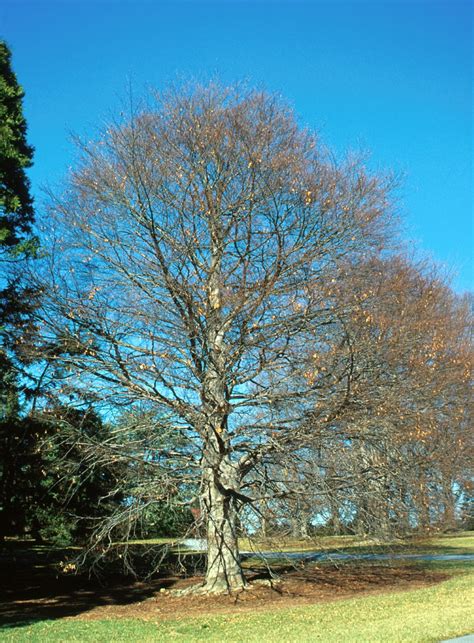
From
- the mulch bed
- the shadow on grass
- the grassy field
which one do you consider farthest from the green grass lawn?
the shadow on grass

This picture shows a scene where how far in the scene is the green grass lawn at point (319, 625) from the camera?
7.86m

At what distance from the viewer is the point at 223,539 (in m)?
12.6

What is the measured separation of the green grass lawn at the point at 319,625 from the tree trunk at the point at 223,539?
6.59 ft

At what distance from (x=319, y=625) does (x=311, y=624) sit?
0.68 feet

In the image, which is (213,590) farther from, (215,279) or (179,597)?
(215,279)

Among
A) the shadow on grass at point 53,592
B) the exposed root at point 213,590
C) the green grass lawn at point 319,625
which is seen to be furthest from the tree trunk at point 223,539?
the green grass lawn at point 319,625

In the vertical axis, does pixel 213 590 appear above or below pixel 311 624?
above

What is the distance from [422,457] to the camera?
14117 millimetres

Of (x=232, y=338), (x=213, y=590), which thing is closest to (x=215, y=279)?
(x=232, y=338)

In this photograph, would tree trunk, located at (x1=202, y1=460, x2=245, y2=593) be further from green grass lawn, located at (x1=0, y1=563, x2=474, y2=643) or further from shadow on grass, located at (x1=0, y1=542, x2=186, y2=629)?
green grass lawn, located at (x1=0, y1=563, x2=474, y2=643)

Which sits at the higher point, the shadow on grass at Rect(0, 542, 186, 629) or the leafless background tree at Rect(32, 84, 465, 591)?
the leafless background tree at Rect(32, 84, 465, 591)

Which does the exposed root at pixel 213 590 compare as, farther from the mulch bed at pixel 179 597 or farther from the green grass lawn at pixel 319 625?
the green grass lawn at pixel 319 625

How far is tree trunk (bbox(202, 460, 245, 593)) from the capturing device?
493 inches

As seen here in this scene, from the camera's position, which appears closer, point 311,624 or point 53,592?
point 311,624
